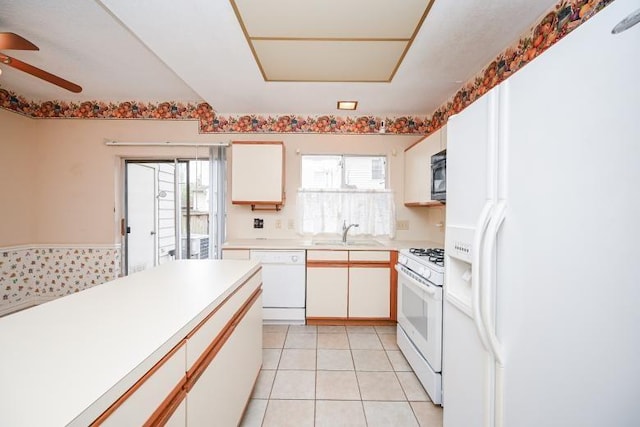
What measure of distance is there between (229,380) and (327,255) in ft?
5.63

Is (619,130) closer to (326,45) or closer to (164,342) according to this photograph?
(164,342)

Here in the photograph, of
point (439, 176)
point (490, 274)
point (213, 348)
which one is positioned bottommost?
point (213, 348)

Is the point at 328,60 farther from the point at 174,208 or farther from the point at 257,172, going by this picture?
the point at 174,208

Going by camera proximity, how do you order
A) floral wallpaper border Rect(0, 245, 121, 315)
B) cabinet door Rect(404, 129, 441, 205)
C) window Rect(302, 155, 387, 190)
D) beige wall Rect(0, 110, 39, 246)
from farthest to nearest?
window Rect(302, 155, 387, 190) → floral wallpaper border Rect(0, 245, 121, 315) → beige wall Rect(0, 110, 39, 246) → cabinet door Rect(404, 129, 441, 205)

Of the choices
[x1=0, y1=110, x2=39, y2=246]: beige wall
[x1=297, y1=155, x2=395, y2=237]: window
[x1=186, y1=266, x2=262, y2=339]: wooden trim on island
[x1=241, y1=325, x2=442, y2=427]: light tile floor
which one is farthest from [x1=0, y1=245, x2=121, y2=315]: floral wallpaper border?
[x1=186, y1=266, x2=262, y2=339]: wooden trim on island

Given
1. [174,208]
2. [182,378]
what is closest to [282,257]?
[174,208]

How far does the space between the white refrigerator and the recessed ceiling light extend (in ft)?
6.54

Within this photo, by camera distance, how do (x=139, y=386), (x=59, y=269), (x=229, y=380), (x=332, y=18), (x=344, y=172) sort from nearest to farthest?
(x=139, y=386) < (x=229, y=380) < (x=332, y=18) < (x=59, y=269) < (x=344, y=172)

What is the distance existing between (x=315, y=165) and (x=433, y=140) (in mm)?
1482

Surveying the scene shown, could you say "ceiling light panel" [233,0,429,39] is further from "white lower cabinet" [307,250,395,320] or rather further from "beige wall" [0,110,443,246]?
"white lower cabinet" [307,250,395,320]

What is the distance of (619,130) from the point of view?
556mm

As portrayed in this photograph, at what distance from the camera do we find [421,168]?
273 centimetres

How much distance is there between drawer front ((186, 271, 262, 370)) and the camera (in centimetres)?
90

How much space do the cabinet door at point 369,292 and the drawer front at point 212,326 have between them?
4.99 ft
